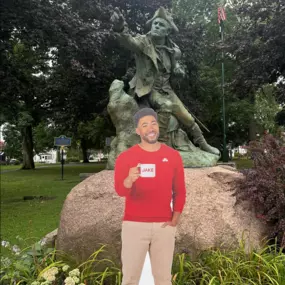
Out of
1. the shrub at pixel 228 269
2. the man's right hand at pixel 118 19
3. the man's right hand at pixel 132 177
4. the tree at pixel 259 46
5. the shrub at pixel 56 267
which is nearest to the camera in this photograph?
the man's right hand at pixel 132 177

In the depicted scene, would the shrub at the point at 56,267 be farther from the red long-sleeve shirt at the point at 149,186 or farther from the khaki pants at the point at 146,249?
the red long-sleeve shirt at the point at 149,186

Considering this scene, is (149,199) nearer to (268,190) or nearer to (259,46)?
(268,190)

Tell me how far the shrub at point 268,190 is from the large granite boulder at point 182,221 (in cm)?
16

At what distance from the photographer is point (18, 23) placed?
1170cm

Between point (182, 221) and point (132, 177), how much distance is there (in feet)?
7.37

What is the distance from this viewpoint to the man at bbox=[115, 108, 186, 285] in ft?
8.05

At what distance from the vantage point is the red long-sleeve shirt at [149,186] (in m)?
2.45

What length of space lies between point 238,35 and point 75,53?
767cm

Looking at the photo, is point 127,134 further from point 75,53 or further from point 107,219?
point 75,53

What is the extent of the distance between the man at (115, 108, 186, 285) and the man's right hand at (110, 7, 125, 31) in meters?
2.49

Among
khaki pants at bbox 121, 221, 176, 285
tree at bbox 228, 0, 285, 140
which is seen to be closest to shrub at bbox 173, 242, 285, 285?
khaki pants at bbox 121, 221, 176, 285

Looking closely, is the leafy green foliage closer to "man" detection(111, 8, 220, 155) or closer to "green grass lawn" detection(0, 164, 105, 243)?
"green grass lawn" detection(0, 164, 105, 243)

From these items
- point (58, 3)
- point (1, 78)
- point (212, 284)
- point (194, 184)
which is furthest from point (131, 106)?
point (58, 3)

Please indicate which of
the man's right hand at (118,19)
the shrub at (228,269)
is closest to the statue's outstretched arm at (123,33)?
the man's right hand at (118,19)
